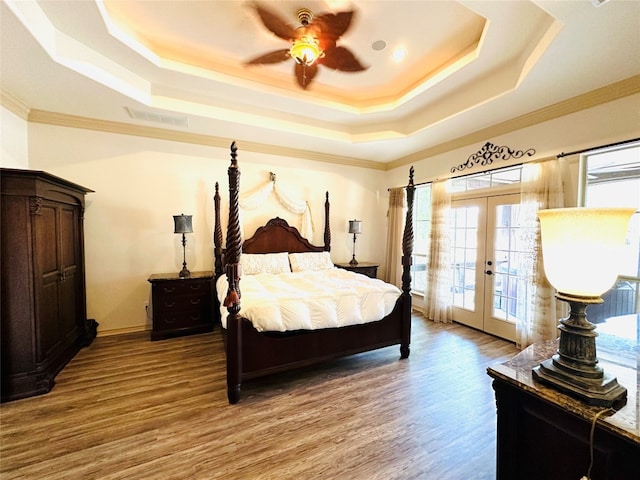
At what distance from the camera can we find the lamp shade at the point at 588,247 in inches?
38.5

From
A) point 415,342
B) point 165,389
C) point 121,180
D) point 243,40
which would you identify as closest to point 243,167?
point 121,180

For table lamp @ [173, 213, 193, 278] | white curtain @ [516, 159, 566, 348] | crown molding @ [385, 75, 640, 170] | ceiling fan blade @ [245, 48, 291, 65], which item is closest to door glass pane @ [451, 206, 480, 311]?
white curtain @ [516, 159, 566, 348]

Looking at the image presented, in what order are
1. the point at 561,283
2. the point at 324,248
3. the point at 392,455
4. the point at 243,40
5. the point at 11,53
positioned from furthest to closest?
the point at 324,248 < the point at 243,40 < the point at 11,53 < the point at 392,455 < the point at 561,283

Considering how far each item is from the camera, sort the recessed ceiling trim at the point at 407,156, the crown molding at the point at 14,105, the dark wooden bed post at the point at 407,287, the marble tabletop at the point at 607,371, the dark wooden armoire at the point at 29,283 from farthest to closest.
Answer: the dark wooden bed post at the point at 407,287 < the crown molding at the point at 14,105 < the recessed ceiling trim at the point at 407,156 < the dark wooden armoire at the point at 29,283 < the marble tabletop at the point at 607,371

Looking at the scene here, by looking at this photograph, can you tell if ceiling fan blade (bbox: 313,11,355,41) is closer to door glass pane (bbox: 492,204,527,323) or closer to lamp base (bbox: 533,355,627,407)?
lamp base (bbox: 533,355,627,407)

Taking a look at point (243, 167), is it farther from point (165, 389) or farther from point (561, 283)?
point (561, 283)

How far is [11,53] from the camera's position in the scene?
234 centimetres

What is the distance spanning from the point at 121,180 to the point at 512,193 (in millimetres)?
5390

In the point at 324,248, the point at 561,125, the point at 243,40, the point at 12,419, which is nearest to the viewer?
the point at 12,419

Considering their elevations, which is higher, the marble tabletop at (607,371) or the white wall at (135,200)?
the white wall at (135,200)

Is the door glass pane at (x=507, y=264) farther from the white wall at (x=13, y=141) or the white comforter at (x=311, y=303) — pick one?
the white wall at (x=13, y=141)

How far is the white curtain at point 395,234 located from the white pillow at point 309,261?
4.92ft

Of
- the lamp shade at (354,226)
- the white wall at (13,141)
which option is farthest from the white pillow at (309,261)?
the white wall at (13,141)

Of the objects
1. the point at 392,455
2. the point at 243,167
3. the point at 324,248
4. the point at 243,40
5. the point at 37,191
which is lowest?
the point at 392,455
